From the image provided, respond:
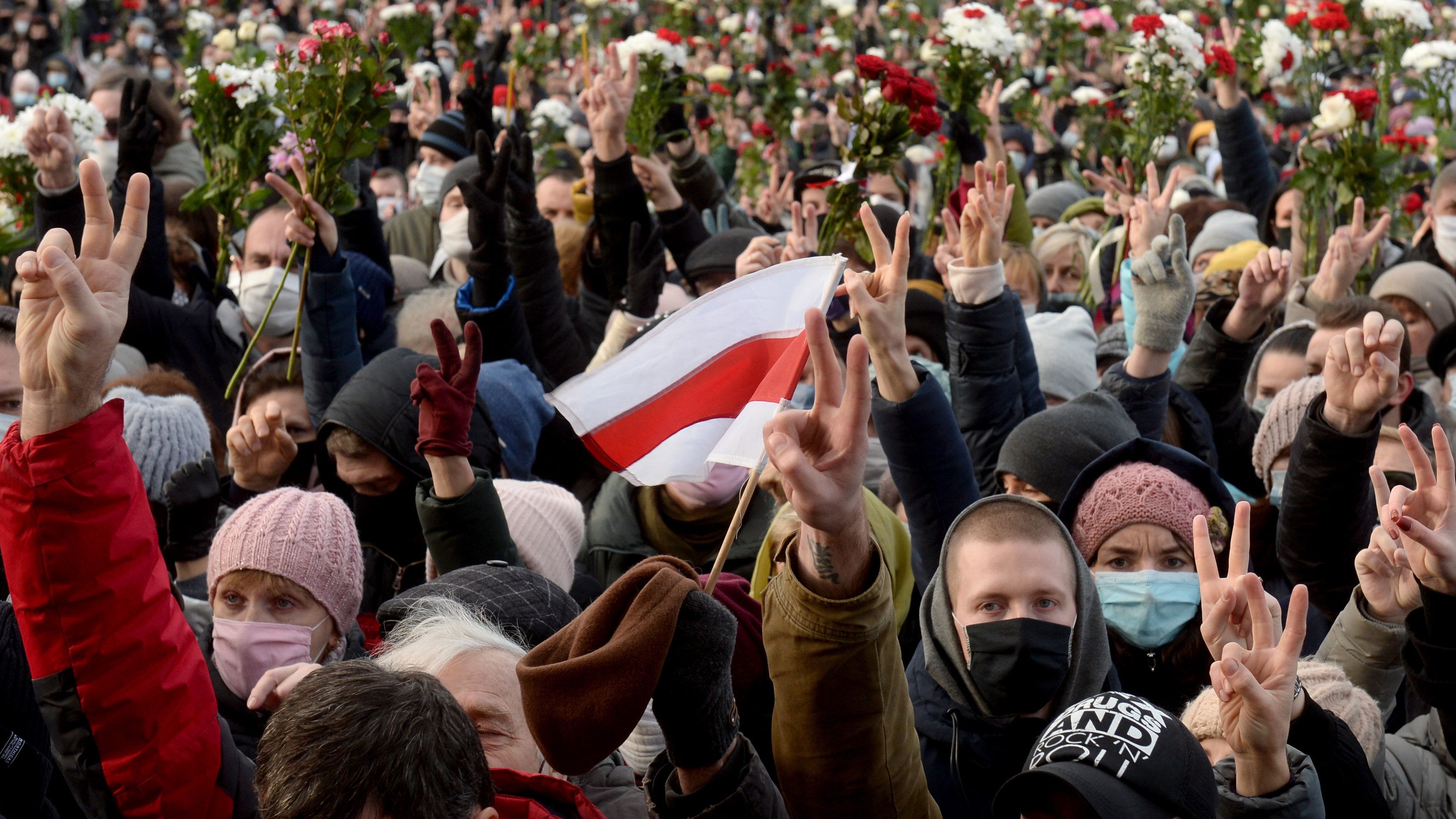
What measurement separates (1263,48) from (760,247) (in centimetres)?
482

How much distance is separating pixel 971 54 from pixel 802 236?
8.10 feet

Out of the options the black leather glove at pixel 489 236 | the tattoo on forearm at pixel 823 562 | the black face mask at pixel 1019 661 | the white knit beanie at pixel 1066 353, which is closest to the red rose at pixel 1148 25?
the white knit beanie at pixel 1066 353

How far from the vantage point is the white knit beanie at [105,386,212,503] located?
3766mm

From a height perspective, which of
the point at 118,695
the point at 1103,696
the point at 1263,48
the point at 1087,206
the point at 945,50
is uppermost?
the point at 118,695

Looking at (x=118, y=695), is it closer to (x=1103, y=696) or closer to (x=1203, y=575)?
(x=1103, y=696)

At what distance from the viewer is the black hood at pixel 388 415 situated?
12.6 ft

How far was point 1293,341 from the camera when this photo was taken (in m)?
5.05

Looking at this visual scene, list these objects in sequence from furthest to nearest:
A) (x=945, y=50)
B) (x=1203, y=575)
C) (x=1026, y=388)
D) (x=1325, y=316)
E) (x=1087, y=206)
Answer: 1. (x=1087, y=206)
2. (x=945, y=50)
3. (x=1325, y=316)
4. (x=1026, y=388)
5. (x=1203, y=575)

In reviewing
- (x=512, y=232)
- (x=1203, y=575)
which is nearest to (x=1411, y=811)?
(x=1203, y=575)

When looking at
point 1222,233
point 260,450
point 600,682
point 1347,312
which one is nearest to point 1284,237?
point 1222,233

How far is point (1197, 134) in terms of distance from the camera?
11.2 m

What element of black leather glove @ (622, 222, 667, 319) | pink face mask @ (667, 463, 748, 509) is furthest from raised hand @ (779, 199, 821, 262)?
pink face mask @ (667, 463, 748, 509)

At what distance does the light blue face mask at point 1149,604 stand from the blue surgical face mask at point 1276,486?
34.9 inches

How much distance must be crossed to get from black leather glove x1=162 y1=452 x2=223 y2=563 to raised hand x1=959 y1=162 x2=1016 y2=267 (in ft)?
7.41
